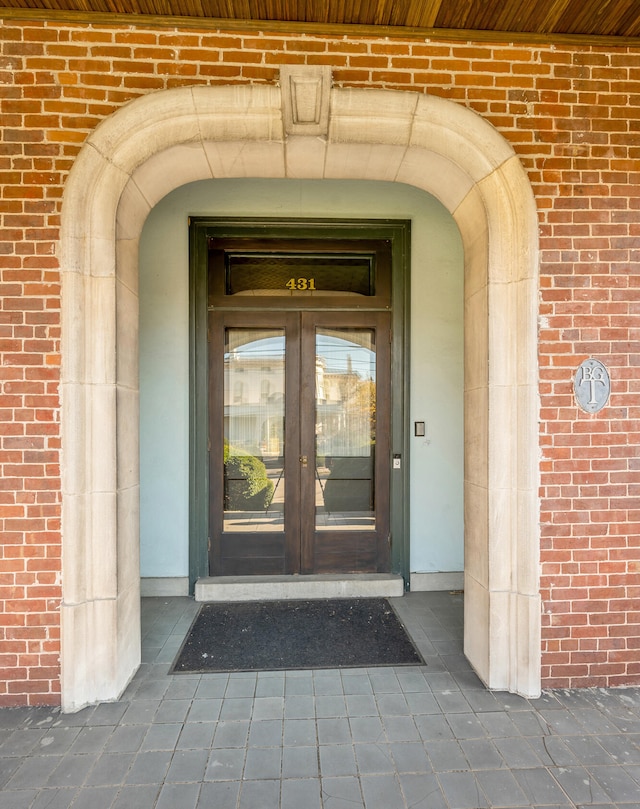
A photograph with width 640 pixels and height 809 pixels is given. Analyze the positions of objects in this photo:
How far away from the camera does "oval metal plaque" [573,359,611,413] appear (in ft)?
8.65

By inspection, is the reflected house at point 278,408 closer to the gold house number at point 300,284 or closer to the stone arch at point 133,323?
the gold house number at point 300,284

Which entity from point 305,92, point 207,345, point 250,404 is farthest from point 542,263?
point 207,345

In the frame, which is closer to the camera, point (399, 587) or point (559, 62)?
point (559, 62)

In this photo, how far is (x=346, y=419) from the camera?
13.9ft

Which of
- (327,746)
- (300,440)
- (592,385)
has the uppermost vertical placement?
(592,385)

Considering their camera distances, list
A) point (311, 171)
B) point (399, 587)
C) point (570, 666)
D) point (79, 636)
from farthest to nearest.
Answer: point (399, 587), point (311, 171), point (570, 666), point (79, 636)

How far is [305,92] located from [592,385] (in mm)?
2234

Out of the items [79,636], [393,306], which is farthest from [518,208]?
[79,636]

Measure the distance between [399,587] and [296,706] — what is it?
168 centimetres

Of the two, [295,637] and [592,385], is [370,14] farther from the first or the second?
[295,637]

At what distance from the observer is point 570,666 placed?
2.64 m

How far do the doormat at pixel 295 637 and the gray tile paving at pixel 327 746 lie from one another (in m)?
0.12

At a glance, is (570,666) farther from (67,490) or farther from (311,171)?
(311,171)

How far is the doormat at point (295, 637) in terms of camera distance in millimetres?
2941
